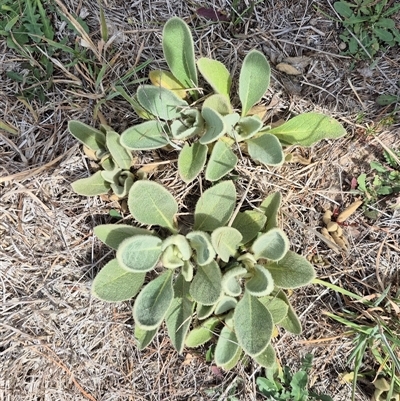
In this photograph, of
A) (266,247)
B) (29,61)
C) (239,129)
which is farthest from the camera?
(29,61)

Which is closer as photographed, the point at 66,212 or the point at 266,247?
the point at 266,247

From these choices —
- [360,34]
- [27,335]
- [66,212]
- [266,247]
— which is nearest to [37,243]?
[66,212]

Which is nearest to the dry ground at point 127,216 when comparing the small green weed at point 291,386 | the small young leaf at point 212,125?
the small green weed at point 291,386

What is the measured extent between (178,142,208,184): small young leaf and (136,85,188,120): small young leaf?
0.13 meters

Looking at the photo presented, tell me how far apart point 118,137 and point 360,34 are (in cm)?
99

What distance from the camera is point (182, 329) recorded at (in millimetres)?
1649

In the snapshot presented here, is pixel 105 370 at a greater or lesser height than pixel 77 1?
lesser

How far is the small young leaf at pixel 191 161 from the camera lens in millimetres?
1663

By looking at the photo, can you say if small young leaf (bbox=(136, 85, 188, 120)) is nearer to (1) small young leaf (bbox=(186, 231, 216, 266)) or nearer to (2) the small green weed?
(1) small young leaf (bbox=(186, 231, 216, 266))

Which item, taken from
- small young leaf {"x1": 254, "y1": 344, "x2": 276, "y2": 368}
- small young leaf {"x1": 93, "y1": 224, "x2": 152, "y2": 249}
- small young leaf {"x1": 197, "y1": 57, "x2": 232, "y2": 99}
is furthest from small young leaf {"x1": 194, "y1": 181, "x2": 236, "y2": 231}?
small young leaf {"x1": 254, "y1": 344, "x2": 276, "y2": 368}

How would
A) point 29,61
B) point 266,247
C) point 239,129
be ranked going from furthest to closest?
point 29,61 → point 239,129 → point 266,247

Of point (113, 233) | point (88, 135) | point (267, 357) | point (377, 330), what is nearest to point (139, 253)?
point (113, 233)

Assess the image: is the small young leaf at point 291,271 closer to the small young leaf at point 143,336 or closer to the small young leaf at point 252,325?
the small young leaf at point 252,325

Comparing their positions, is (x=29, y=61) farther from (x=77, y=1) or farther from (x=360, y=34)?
(x=360, y=34)
